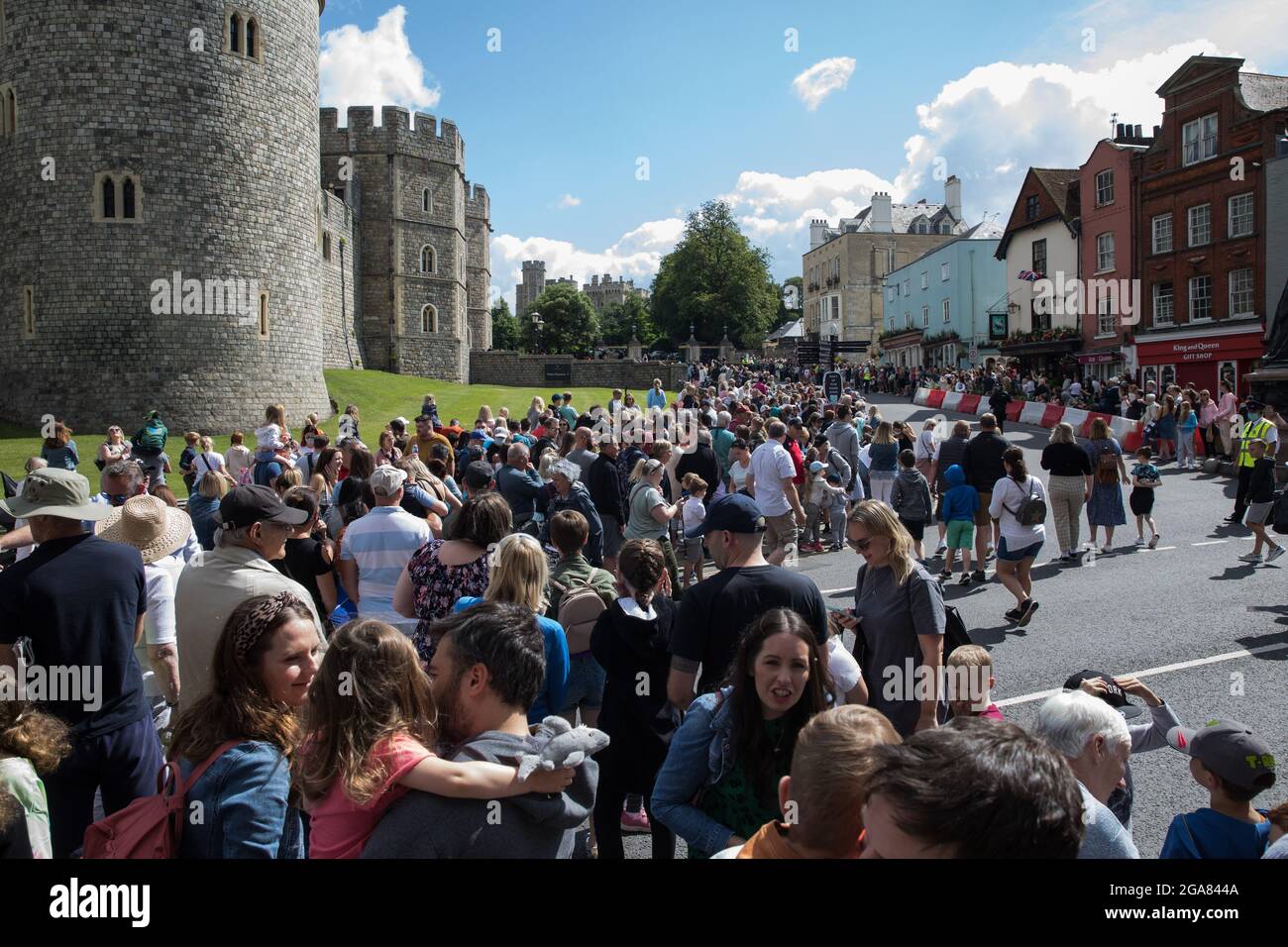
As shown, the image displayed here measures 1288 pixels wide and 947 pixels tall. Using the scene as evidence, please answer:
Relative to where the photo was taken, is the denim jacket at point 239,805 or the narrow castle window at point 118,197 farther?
the narrow castle window at point 118,197

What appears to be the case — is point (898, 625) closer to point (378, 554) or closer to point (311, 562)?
point (378, 554)

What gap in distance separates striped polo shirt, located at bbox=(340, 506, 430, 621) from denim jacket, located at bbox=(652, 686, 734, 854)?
292 centimetres

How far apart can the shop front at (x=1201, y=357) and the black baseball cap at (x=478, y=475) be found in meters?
28.8

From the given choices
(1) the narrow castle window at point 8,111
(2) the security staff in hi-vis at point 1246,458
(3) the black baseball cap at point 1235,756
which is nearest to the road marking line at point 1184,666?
(3) the black baseball cap at point 1235,756

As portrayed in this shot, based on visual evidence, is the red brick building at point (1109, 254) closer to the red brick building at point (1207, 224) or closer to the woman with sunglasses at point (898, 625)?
the red brick building at point (1207, 224)

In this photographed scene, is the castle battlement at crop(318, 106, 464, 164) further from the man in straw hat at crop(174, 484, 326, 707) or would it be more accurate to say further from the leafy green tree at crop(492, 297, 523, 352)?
the leafy green tree at crop(492, 297, 523, 352)

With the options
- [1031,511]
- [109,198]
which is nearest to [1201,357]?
[1031,511]

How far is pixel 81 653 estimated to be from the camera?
397 centimetres

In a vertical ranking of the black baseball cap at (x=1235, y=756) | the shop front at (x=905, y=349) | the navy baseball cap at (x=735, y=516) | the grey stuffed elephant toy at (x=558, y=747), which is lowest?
the black baseball cap at (x=1235, y=756)

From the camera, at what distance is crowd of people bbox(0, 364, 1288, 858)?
243 centimetres

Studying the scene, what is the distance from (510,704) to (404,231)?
49.7 metres

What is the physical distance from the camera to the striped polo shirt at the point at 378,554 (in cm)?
572
